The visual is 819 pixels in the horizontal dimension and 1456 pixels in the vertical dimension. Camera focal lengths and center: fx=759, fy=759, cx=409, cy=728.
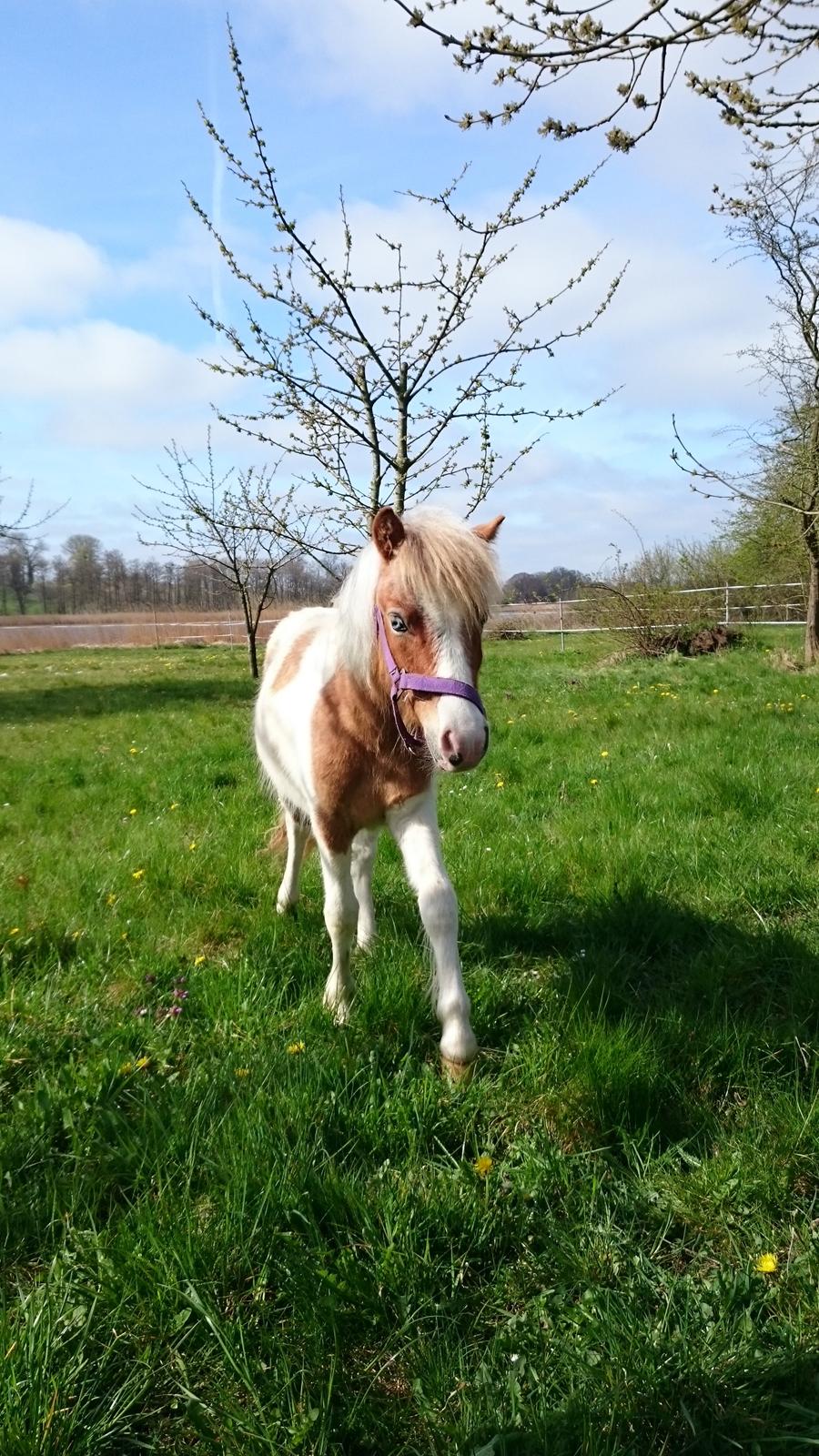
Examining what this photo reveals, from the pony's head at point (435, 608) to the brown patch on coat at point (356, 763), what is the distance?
213mm

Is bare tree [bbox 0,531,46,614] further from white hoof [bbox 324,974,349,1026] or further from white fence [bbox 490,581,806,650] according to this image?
white hoof [bbox 324,974,349,1026]

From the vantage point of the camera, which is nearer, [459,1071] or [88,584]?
[459,1071]

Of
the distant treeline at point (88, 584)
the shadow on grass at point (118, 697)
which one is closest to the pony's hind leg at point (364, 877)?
the shadow on grass at point (118, 697)

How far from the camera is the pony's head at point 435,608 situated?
2371 mm

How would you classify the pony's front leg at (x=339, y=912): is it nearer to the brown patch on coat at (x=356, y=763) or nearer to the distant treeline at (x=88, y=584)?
the brown patch on coat at (x=356, y=763)

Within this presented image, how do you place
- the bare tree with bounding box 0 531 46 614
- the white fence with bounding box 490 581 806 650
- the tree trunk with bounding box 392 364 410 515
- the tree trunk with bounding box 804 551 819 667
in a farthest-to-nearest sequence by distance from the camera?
the bare tree with bounding box 0 531 46 614
the white fence with bounding box 490 581 806 650
the tree trunk with bounding box 804 551 819 667
the tree trunk with bounding box 392 364 410 515

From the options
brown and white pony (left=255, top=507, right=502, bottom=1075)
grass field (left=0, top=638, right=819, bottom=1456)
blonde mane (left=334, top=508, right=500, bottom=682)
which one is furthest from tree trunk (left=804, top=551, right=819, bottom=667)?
blonde mane (left=334, top=508, right=500, bottom=682)

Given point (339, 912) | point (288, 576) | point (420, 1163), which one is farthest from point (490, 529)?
point (288, 576)

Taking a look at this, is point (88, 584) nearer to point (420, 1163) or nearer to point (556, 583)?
point (556, 583)

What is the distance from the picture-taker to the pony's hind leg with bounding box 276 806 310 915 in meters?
3.95

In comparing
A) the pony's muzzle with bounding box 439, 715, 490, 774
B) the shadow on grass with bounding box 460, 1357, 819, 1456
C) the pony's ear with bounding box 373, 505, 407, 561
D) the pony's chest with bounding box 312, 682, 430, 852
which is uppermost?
the pony's ear with bounding box 373, 505, 407, 561

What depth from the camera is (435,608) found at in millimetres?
2432

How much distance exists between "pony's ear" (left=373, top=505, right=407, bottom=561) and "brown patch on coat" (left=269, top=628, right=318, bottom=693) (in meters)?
1.34

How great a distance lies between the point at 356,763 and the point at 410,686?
21.1 inches
